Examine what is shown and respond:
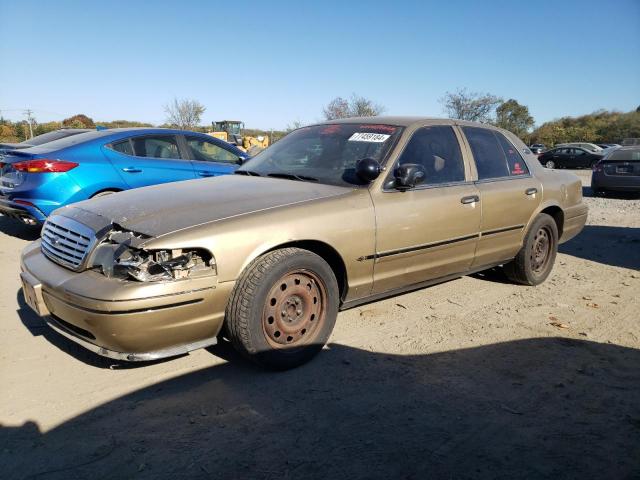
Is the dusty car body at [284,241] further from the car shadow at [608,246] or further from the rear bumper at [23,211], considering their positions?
the rear bumper at [23,211]

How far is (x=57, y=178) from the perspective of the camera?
19.2ft

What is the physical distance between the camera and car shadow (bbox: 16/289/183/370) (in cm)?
317

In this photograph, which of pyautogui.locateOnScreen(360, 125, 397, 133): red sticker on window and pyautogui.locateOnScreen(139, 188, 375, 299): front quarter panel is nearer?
pyautogui.locateOnScreen(139, 188, 375, 299): front quarter panel

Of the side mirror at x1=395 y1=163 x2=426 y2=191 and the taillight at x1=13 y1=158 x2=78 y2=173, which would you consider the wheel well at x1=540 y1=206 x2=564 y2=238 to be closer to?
the side mirror at x1=395 y1=163 x2=426 y2=191

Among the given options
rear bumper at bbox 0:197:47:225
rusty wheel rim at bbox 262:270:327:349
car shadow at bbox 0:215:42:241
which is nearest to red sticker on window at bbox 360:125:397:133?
rusty wheel rim at bbox 262:270:327:349

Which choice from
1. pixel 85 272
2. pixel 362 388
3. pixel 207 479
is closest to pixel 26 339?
pixel 85 272

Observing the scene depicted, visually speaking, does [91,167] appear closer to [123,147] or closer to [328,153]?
[123,147]

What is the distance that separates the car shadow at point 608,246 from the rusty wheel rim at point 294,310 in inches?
181

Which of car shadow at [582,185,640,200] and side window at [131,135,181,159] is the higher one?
side window at [131,135,181,159]

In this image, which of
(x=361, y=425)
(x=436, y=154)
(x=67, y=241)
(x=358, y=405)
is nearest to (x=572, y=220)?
(x=436, y=154)

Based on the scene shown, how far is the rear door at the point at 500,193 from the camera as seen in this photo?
4449 millimetres

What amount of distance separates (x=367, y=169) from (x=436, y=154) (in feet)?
3.13

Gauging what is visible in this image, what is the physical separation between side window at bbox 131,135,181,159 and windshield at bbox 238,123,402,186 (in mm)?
2723

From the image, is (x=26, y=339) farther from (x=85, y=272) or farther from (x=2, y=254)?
(x=2, y=254)
